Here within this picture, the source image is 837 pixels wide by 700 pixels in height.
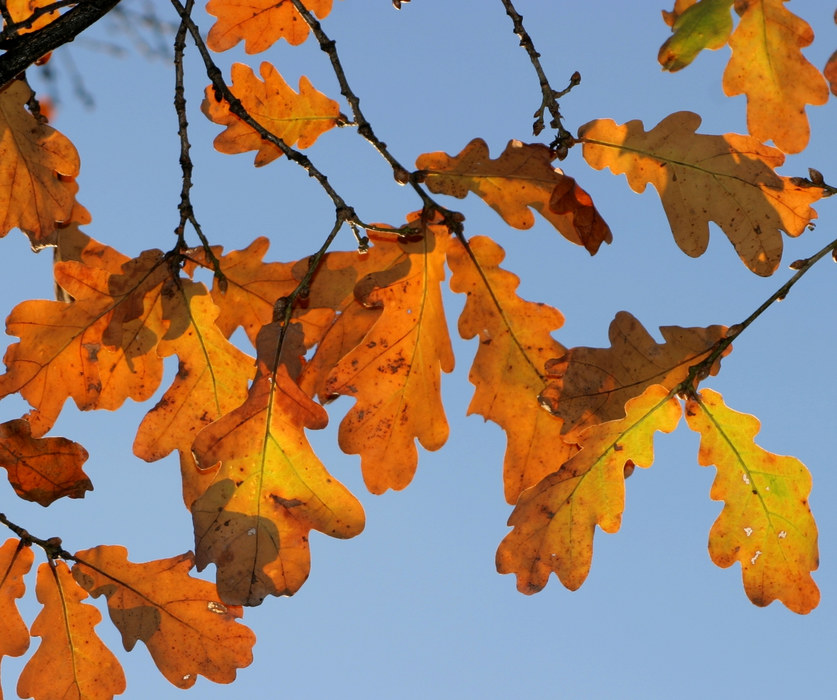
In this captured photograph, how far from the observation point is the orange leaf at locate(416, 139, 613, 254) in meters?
1.44

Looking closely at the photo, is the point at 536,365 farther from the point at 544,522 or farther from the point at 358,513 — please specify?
the point at 358,513

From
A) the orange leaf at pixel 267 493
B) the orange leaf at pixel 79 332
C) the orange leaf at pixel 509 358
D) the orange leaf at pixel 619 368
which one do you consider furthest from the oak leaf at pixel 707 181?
the orange leaf at pixel 79 332

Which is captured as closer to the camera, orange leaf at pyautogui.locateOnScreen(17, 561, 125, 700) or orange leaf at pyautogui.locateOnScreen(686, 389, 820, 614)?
orange leaf at pyautogui.locateOnScreen(686, 389, 820, 614)

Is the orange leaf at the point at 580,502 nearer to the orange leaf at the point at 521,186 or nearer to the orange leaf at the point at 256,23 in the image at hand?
the orange leaf at the point at 521,186

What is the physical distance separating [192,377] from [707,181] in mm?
911

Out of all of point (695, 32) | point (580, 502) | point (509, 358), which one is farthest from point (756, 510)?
point (695, 32)

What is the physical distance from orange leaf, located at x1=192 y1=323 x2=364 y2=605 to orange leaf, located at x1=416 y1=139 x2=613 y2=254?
362 mm

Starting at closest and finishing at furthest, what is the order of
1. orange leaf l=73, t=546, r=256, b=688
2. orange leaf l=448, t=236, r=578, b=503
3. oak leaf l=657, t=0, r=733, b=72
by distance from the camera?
oak leaf l=657, t=0, r=733, b=72 → orange leaf l=448, t=236, r=578, b=503 → orange leaf l=73, t=546, r=256, b=688

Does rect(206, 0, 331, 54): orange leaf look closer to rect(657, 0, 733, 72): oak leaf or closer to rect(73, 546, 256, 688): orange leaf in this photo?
rect(657, 0, 733, 72): oak leaf

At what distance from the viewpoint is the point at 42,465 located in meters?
1.60

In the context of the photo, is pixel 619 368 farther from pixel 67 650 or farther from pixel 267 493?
pixel 67 650

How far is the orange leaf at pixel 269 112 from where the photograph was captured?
1.58 m

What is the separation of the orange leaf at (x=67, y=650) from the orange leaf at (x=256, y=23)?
1023mm

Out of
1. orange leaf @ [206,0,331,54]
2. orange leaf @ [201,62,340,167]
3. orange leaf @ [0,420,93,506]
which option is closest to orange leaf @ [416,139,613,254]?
orange leaf @ [201,62,340,167]
